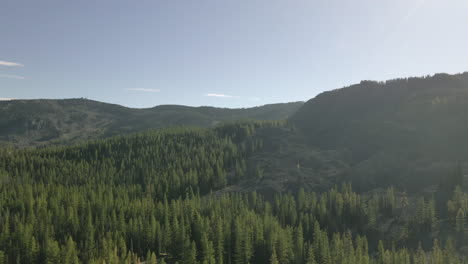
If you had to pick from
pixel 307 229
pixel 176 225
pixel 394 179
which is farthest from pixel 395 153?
pixel 176 225

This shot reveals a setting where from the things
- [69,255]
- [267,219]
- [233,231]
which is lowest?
[233,231]

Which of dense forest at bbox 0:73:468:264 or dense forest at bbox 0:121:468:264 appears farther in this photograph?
dense forest at bbox 0:73:468:264

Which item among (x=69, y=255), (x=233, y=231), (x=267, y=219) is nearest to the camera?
(x=69, y=255)

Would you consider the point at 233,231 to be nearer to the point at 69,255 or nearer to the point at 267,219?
the point at 267,219

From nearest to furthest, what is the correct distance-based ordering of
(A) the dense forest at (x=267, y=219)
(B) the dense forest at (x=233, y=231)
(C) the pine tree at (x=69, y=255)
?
(C) the pine tree at (x=69, y=255), (B) the dense forest at (x=233, y=231), (A) the dense forest at (x=267, y=219)

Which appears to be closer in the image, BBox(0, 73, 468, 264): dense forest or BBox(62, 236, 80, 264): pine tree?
BBox(62, 236, 80, 264): pine tree

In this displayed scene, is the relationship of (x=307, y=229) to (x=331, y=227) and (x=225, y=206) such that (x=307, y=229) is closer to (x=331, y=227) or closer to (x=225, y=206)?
(x=331, y=227)

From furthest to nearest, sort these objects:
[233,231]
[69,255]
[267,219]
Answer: [267,219], [233,231], [69,255]

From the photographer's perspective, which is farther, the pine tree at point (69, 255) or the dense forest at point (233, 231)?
the dense forest at point (233, 231)

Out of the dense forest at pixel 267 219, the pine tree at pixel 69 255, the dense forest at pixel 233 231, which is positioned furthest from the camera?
the dense forest at pixel 267 219

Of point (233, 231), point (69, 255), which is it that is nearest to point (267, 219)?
point (233, 231)

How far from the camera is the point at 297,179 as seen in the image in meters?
188

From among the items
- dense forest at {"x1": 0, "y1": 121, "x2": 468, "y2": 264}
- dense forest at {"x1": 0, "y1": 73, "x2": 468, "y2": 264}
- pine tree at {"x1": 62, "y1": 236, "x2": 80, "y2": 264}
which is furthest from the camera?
dense forest at {"x1": 0, "y1": 73, "x2": 468, "y2": 264}

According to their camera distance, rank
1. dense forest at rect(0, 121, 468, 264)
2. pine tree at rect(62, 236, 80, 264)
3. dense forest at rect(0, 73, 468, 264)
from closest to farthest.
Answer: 1. pine tree at rect(62, 236, 80, 264)
2. dense forest at rect(0, 121, 468, 264)
3. dense forest at rect(0, 73, 468, 264)
